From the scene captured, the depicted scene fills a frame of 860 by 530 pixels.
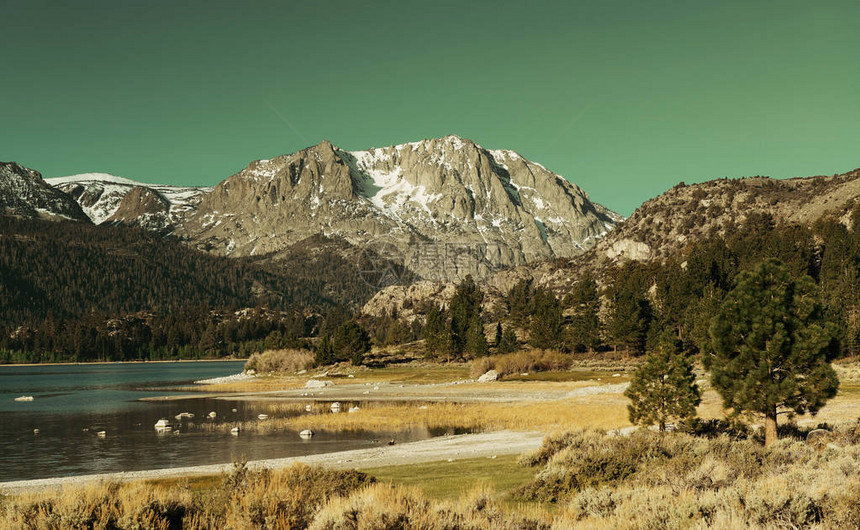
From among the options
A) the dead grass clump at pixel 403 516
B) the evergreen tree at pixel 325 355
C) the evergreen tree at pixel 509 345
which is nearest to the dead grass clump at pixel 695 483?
the dead grass clump at pixel 403 516

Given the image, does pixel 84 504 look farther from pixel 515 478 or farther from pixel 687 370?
pixel 687 370

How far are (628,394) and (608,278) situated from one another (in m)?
164

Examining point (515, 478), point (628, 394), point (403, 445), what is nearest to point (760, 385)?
point (628, 394)

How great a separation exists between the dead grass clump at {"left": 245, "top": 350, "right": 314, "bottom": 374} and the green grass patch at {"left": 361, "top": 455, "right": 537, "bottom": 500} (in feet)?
376

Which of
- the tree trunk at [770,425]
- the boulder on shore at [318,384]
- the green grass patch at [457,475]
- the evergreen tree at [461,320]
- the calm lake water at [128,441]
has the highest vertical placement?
the evergreen tree at [461,320]

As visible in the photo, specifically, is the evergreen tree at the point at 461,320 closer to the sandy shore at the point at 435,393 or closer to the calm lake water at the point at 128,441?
the sandy shore at the point at 435,393

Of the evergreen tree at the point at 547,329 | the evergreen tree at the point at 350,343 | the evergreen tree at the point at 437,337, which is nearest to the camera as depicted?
the evergreen tree at the point at 547,329

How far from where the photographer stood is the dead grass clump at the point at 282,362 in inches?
5556

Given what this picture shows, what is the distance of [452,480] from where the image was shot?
2488 cm

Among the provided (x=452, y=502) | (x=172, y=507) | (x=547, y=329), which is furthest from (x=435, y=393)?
(x=172, y=507)

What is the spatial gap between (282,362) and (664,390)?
392 feet

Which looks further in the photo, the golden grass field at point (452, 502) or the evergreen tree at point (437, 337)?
the evergreen tree at point (437, 337)

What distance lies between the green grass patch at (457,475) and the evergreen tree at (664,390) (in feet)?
28.6

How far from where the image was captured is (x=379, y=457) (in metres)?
35.2
